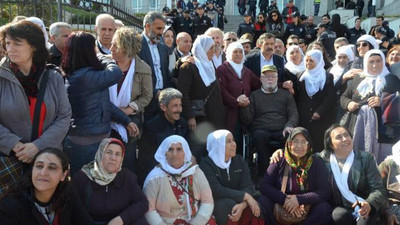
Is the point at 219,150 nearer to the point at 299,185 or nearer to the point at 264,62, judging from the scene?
the point at 299,185

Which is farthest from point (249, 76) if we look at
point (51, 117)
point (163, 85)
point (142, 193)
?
point (51, 117)

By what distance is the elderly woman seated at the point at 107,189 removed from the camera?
3.82 metres

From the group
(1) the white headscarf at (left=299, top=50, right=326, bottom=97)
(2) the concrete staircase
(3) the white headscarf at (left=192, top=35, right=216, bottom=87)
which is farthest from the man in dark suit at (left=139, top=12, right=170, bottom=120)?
(2) the concrete staircase

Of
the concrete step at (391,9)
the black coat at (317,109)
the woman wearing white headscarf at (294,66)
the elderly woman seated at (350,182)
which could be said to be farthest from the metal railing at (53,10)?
the concrete step at (391,9)

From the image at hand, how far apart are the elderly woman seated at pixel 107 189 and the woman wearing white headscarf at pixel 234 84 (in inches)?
88.0

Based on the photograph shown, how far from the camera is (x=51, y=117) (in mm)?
3619

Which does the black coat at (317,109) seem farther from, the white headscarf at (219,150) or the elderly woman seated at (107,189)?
the elderly woman seated at (107,189)

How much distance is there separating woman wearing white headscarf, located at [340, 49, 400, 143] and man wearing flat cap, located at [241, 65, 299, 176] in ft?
2.35

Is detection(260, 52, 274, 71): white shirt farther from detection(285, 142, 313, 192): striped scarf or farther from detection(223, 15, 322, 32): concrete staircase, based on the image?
detection(223, 15, 322, 32): concrete staircase

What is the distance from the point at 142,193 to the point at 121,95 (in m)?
1.12

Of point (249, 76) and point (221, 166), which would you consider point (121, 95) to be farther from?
point (249, 76)

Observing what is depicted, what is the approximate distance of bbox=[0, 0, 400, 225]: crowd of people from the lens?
3.46m

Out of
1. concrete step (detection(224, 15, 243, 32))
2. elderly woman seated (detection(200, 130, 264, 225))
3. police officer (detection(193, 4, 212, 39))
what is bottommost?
elderly woman seated (detection(200, 130, 264, 225))

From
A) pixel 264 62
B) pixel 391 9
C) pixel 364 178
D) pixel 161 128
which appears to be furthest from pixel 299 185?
pixel 391 9
